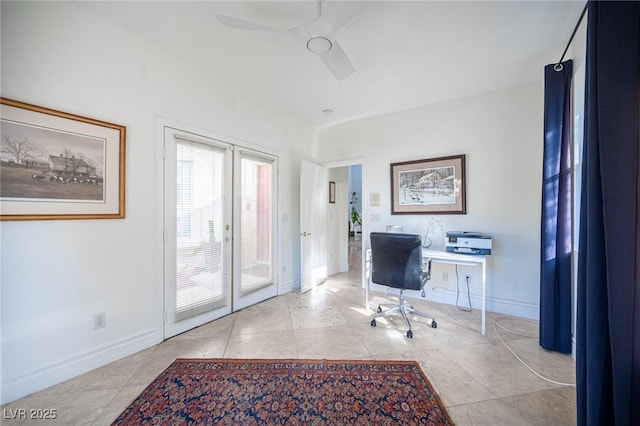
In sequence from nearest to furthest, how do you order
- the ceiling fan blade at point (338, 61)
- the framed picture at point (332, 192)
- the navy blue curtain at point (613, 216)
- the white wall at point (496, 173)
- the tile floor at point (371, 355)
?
the navy blue curtain at point (613, 216)
the tile floor at point (371, 355)
the ceiling fan blade at point (338, 61)
the white wall at point (496, 173)
the framed picture at point (332, 192)

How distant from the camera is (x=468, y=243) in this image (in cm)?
277

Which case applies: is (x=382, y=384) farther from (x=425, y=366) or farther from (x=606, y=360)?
(x=606, y=360)

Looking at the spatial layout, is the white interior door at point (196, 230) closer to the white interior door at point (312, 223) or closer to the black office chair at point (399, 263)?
the white interior door at point (312, 223)

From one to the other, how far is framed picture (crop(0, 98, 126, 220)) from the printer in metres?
3.39

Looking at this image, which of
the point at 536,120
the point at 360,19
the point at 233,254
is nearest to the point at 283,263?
the point at 233,254

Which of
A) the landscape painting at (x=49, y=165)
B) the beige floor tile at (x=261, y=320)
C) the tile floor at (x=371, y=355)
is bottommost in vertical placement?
the beige floor tile at (x=261, y=320)

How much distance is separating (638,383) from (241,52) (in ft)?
10.7

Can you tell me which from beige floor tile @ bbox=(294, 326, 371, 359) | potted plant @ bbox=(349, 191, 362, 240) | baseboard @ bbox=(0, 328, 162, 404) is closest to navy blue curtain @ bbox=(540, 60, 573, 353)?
beige floor tile @ bbox=(294, 326, 371, 359)

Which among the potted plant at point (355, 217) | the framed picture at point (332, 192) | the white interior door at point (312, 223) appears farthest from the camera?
the potted plant at point (355, 217)

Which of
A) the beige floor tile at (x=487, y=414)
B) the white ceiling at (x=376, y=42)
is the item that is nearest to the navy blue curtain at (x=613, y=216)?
the beige floor tile at (x=487, y=414)

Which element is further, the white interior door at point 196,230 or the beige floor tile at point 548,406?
the white interior door at point 196,230

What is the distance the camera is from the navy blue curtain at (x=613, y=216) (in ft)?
3.07

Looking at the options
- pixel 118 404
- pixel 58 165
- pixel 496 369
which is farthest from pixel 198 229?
pixel 496 369

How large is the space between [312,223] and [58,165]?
291 cm
